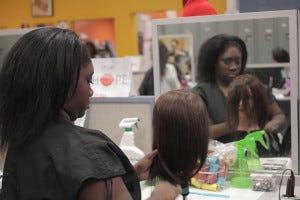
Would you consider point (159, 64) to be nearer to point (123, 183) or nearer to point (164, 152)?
point (164, 152)

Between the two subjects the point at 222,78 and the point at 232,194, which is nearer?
the point at 232,194

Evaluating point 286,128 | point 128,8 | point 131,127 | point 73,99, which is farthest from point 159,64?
point 128,8

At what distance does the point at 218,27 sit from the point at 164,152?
0.72m

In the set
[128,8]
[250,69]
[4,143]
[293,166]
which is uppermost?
[128,8]

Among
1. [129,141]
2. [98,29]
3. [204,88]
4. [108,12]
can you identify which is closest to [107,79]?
[129,141]

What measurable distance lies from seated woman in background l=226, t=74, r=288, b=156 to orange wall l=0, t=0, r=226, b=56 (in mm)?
5225

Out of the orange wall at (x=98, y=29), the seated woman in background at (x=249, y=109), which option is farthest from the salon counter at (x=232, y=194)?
the orange wall at (x=98, y=29)

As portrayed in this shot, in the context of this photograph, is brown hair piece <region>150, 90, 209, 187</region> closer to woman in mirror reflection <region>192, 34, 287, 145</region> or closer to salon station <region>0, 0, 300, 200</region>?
salon station <region>0, 0, 300, 200</region>

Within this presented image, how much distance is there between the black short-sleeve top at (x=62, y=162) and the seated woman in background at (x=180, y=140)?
0.35m

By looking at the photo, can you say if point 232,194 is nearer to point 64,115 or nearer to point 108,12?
point 64,115

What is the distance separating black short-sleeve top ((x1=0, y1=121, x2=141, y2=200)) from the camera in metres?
0.84

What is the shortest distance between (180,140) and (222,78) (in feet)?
1.98

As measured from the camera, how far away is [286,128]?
1747 mm

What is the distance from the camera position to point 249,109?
1788mm
